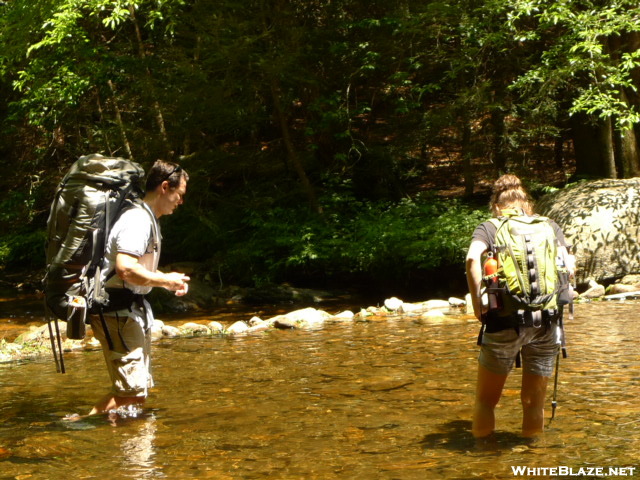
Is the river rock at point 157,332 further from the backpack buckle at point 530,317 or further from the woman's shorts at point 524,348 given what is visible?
the backpack buckle at point 530,317

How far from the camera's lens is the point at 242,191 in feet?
55.7

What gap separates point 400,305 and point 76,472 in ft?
25.3

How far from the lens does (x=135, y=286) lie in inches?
198

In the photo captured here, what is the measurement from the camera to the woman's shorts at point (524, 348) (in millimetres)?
4195

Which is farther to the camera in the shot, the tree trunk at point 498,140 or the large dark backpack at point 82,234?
the tree trunk at point 498,140

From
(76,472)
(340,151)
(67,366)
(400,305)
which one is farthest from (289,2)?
(76,472)

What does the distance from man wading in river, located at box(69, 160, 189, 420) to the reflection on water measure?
36cm

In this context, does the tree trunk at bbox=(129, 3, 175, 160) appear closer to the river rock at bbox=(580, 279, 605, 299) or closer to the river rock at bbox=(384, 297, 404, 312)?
the river rock at bbox=(384, 297, 404, 312)

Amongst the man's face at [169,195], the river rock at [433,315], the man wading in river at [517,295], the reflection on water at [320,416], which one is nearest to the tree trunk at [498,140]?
the river rock at [433,315]

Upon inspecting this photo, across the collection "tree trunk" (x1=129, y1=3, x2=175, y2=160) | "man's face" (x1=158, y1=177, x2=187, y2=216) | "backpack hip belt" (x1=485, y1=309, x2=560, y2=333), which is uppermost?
"tree trunk" (x1=129, y1=3, x2=175, y2=160)

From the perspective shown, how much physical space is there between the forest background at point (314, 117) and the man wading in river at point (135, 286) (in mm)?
9030

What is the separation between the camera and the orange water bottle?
13.4 feet

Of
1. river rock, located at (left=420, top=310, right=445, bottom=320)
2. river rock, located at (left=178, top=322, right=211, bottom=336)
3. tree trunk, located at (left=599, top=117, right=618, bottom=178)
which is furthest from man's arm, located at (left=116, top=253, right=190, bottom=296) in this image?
tree trunk, located at (left=599, top=117, right=618, bottom=178)

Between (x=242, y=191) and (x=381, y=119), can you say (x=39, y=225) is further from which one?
(x=381, y=119)
